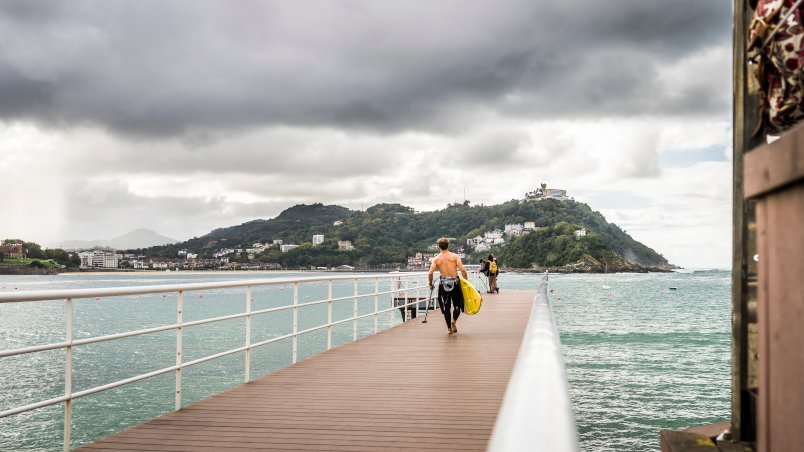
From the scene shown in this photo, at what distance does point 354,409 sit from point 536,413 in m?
5.26

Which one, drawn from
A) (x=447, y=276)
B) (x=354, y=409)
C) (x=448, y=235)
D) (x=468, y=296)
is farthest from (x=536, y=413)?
(x=448, y=235)

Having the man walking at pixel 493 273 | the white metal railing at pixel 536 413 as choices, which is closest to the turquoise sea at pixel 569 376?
the man walking at pixel 493 273

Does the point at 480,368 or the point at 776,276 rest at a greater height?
the point at 776,276

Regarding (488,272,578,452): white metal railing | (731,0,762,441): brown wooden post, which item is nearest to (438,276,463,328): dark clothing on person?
(731,0,762,441): brown wooden post

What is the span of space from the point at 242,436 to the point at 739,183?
3774mm

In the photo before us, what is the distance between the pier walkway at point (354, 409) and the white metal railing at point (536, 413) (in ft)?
12.0

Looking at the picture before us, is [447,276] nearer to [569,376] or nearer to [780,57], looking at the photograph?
[780,57]

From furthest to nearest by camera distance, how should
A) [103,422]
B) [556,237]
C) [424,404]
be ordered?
[556,237], [103,422], [424,404]

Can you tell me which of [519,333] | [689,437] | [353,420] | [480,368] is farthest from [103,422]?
[689,437]

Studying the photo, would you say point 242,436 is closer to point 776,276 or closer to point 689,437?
point 689,437

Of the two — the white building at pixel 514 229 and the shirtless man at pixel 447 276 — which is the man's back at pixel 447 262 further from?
the white building at pixel 514 229

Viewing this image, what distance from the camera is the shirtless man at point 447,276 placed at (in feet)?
36.8

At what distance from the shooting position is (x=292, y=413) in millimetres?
5656

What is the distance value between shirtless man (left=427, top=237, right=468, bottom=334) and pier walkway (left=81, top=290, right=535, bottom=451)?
5.74 feet
